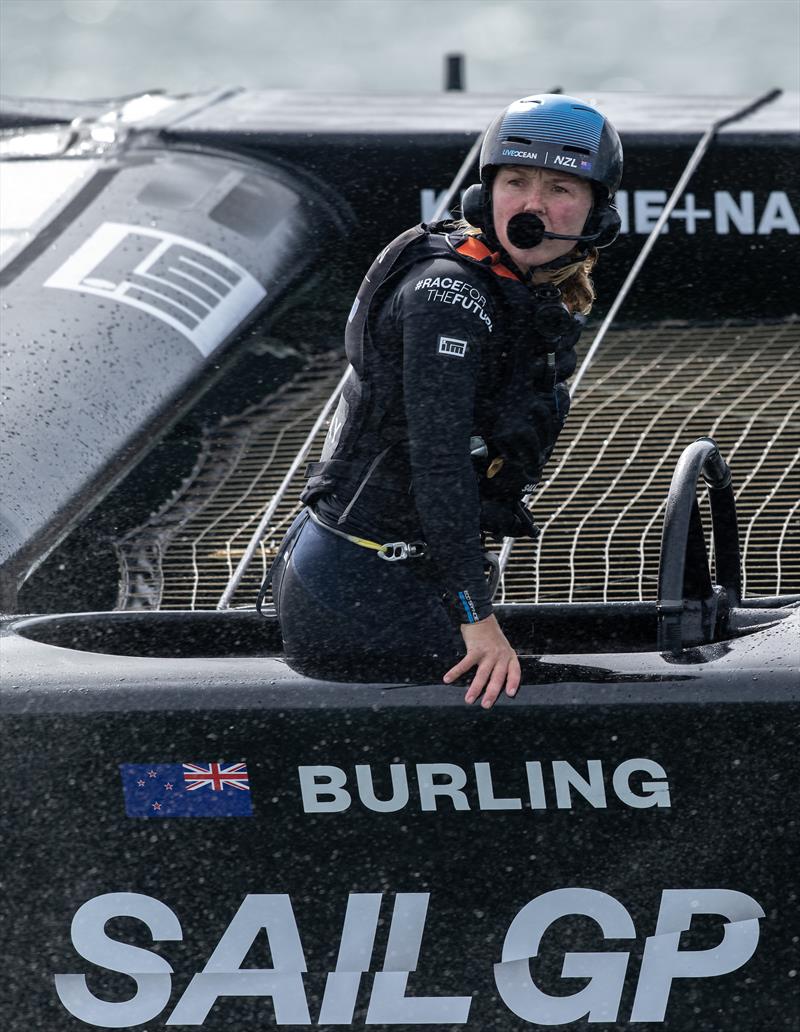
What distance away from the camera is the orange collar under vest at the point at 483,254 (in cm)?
199

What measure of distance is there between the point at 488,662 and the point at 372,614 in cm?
20

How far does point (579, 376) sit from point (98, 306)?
47.0 inches

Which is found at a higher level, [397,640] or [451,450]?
[451,450]

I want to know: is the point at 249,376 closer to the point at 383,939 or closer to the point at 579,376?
the point at 579,376

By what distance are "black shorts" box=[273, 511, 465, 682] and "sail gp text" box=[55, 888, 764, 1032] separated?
302mm

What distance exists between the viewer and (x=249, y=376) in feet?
13.3

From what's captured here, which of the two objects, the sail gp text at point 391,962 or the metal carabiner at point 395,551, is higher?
the metal carabiner at point 395,551

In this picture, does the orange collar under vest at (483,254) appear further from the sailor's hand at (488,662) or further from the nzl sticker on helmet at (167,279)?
the nzl sticker on helmet at (167,279)

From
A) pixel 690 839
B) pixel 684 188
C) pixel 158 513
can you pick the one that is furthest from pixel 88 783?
pixel 684 188

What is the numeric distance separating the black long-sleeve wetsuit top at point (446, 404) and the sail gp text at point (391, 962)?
16.4 inches

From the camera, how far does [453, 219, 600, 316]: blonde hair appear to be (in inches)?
81.1

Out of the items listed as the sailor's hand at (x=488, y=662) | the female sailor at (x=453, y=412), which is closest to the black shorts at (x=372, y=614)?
the female sailor at (x=453, y=412)

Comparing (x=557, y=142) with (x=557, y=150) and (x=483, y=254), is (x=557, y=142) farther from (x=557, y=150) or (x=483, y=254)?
(x=483, y=254)

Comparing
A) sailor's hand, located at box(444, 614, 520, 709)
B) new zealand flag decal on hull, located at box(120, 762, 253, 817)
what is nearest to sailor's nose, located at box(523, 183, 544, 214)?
sailor's hand, located at box(444, 614, 520, 709)
